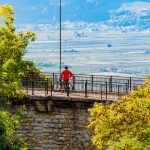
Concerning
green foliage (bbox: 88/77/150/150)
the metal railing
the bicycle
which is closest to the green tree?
green foliage (bbox: 88/77/150/150)

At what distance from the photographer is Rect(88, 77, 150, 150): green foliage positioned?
906 inches

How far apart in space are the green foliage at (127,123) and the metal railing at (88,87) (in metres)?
9.39

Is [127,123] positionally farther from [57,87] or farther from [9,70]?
[57,87]

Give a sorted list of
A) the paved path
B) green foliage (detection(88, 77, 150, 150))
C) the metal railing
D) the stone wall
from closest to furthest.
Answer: green foliage (detection(88, 77, 150, 150)) < the stone wall < the paved path < the metal railing

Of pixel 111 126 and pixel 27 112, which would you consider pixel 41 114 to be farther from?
pixel 111 126

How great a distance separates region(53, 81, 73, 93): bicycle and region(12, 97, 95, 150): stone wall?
1.70 m

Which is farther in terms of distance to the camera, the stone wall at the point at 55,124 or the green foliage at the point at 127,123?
the stone wall at the point at 55,124

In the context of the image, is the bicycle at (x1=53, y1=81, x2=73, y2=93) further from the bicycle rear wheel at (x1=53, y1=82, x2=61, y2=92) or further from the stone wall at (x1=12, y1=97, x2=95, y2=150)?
the stone wall at (x1=12, y1=97, x2=95, y2=150)

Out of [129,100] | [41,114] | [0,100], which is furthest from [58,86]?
[129,100]

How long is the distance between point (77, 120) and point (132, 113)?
36.9ft

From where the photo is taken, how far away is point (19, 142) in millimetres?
29953

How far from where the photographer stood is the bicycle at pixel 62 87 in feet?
123

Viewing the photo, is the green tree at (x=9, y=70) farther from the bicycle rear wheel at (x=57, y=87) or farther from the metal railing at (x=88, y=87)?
the bicycle rear wheel at (x=57, y=87)

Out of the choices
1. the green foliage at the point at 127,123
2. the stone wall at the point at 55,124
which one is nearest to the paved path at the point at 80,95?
the stone wall at the point at 55,124
